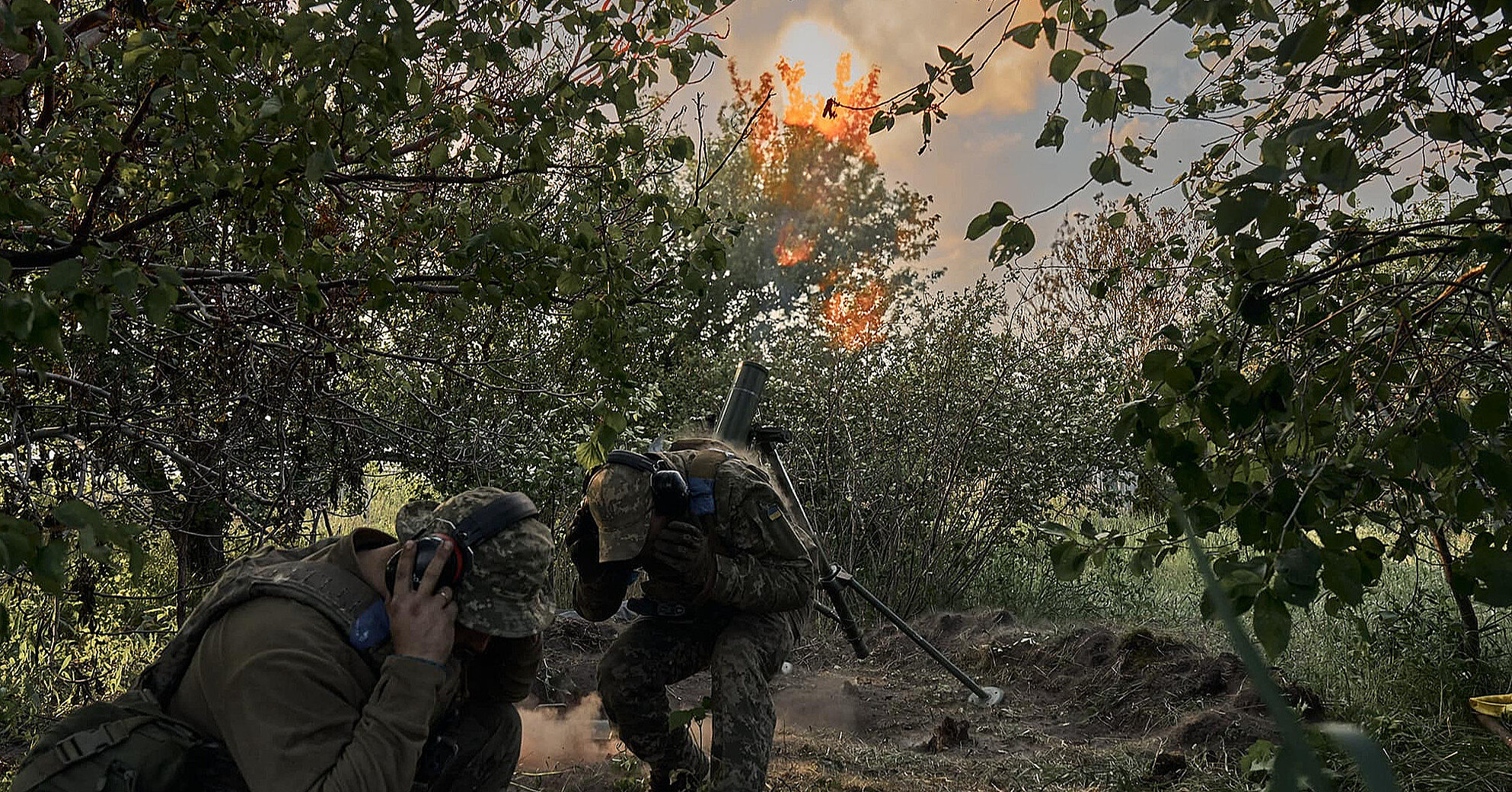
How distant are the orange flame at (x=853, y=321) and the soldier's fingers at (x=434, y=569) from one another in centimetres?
697

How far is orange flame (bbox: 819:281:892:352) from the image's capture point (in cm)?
912

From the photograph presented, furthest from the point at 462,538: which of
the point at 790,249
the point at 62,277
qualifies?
the point at 790,249

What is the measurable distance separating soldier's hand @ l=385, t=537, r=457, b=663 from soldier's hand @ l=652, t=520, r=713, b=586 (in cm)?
135

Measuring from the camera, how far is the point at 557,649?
667cm

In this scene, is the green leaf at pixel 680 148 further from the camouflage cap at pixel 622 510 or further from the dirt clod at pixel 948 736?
the dirt clod at pixel 948 736

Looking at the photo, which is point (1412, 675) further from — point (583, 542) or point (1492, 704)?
point (583, 542)

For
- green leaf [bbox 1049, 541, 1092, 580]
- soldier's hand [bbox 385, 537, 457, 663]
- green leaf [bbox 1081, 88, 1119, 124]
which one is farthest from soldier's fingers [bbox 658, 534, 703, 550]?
green leaf [bbox 1081, 88, 1119, 124]


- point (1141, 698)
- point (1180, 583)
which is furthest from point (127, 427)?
point (1180, 583)

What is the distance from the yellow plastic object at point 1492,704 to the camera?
145 inches

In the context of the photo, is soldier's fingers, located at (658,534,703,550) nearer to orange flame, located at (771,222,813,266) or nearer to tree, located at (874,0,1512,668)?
tree, located at (874,0,1512,668)

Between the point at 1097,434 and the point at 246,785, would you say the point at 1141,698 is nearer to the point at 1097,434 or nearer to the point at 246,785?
the point at 1097,434

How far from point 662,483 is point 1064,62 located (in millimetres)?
2272

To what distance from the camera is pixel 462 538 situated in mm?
2391

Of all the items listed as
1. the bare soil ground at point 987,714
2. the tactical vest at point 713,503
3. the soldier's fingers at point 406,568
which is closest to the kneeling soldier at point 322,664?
the soldier's fingers at point 406,568
